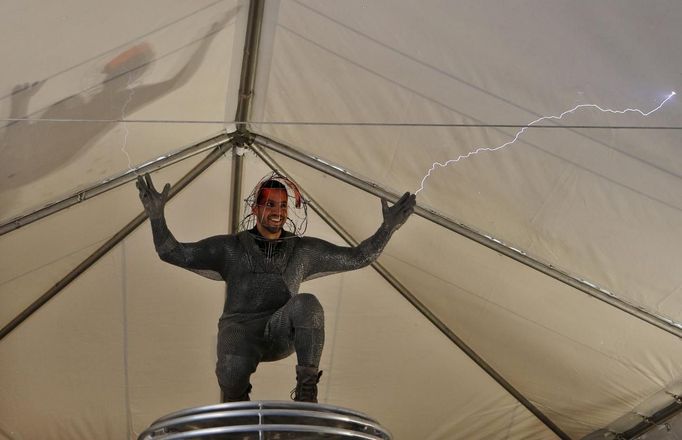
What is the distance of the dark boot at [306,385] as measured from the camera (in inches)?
140

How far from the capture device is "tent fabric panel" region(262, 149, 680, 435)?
17.2 feet

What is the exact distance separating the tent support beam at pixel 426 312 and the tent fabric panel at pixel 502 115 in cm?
29

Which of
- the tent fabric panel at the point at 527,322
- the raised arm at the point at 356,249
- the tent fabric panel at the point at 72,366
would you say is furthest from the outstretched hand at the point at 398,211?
the tent fabric panel at the point at 72,366

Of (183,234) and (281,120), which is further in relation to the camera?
(183,234)

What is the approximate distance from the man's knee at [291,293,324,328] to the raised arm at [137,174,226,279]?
0.61m

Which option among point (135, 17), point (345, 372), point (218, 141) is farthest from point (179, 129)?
point (345, 372)

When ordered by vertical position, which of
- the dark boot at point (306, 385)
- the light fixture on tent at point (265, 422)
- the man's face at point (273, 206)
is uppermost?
the man's face at point (273, 206)

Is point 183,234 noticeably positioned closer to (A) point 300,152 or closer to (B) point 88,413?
(A) point 300,152

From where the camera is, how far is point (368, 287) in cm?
596

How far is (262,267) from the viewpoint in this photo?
4.21 meters

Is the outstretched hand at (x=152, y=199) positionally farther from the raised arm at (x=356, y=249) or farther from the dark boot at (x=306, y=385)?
the dark boot at (x=306, y=385)

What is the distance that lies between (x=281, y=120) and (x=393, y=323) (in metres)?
1.50

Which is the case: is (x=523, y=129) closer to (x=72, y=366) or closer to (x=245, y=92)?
(x=245, y=92)

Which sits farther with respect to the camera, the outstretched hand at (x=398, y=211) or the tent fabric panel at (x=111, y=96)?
the tent fabric panel at (x=111, y=96)
